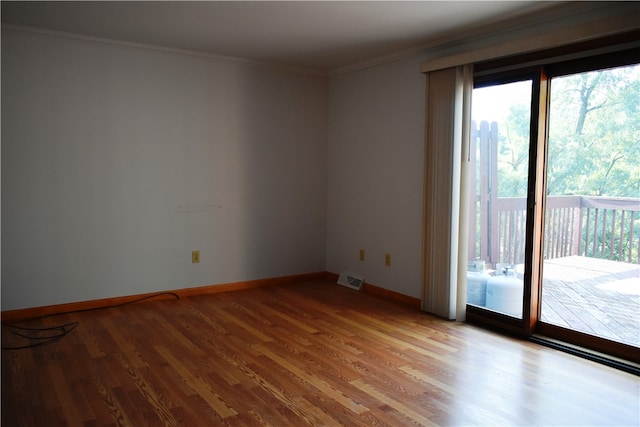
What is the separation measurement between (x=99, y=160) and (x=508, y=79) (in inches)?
130

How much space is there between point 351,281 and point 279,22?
8.58ft

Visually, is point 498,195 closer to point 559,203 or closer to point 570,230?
point 559,203

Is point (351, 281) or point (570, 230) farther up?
point (570, 230)

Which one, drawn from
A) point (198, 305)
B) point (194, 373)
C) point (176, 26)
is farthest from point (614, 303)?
point (176, 26)

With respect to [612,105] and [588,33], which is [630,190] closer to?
[612,105]

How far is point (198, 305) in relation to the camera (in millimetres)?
4238

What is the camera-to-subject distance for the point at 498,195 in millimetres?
3723

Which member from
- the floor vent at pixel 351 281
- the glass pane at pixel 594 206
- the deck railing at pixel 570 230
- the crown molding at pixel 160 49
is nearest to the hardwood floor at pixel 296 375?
the glass pane at pixel 594 206

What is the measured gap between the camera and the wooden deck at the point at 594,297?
305 centimetres

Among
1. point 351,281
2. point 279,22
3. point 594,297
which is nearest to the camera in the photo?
point 594,297

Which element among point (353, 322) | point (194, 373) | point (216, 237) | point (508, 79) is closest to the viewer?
point (194, 373)

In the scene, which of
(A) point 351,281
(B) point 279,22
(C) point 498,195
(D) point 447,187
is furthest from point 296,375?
(B) point 279,22

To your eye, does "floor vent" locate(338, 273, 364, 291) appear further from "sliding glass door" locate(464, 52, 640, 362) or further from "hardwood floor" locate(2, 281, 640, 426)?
"sliding glass door" locate(464, 52, 640, 362)

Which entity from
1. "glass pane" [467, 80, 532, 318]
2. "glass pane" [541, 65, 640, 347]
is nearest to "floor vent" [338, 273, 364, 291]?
"glass pane" [467, 80, 532, 318]
